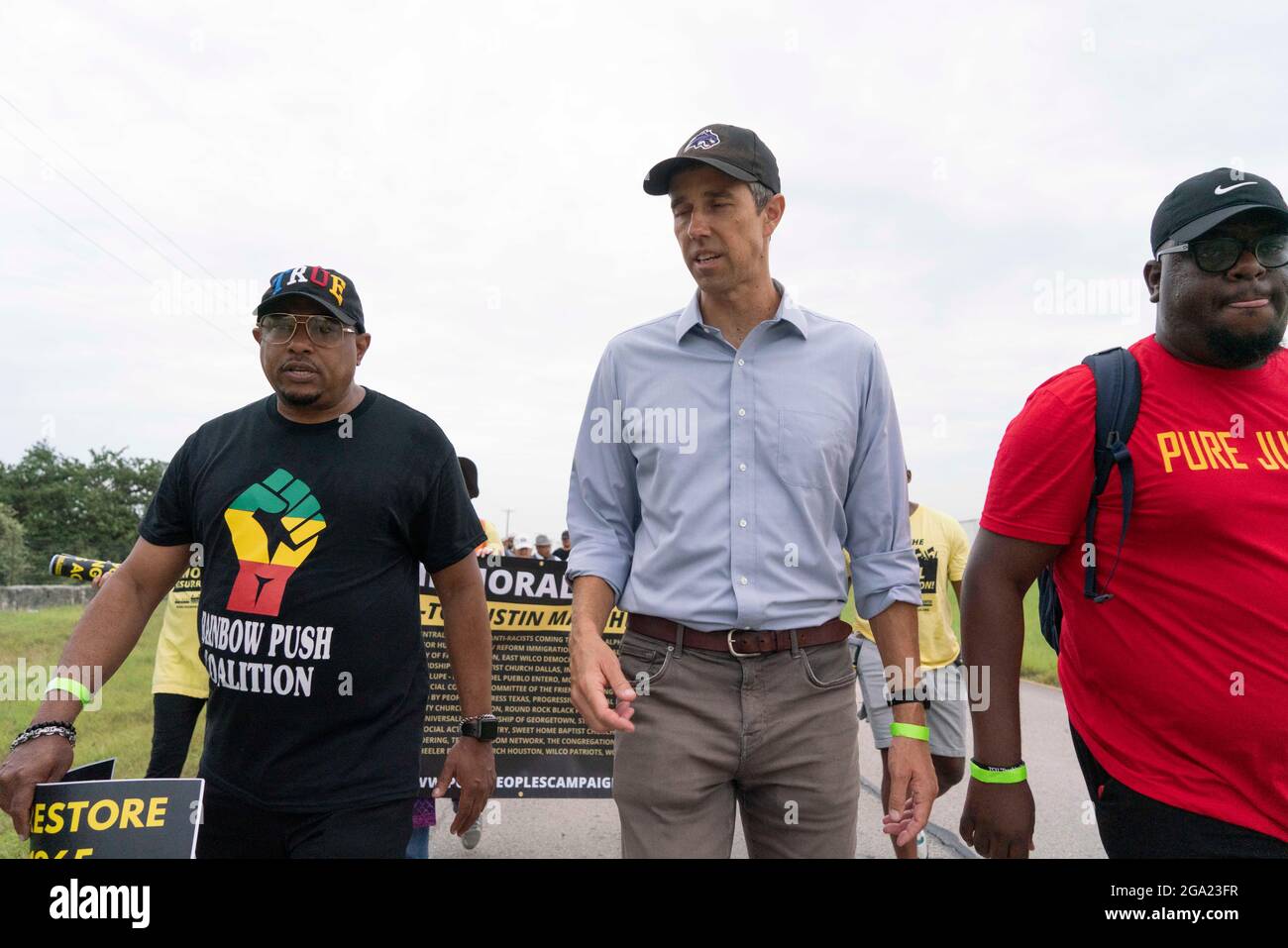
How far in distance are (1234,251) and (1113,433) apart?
0.51 metres

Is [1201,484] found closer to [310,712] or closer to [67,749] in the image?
[310,712]

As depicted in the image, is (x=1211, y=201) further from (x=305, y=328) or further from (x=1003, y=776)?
(x=305, y=328)

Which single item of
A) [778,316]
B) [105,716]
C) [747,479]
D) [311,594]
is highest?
[778,316]

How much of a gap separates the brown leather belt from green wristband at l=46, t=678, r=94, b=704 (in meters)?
1.66

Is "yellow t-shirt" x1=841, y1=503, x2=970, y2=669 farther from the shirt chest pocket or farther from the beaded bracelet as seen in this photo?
the beaded bracelet

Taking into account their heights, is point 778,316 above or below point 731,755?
above

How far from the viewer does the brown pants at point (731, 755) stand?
240 cm

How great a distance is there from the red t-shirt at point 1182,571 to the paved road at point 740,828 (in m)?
3.03

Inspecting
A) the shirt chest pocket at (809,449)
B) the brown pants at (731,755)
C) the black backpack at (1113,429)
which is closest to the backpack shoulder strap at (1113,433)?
the black backpack at (1113,429)

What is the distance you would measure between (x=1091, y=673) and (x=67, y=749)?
2767mm

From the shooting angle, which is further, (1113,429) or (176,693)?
(176,693)

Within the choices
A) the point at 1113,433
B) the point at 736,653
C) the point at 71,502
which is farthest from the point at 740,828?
the point at 71,502

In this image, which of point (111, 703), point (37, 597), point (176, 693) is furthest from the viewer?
point (37, 597)

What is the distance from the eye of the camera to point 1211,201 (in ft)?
7.50
